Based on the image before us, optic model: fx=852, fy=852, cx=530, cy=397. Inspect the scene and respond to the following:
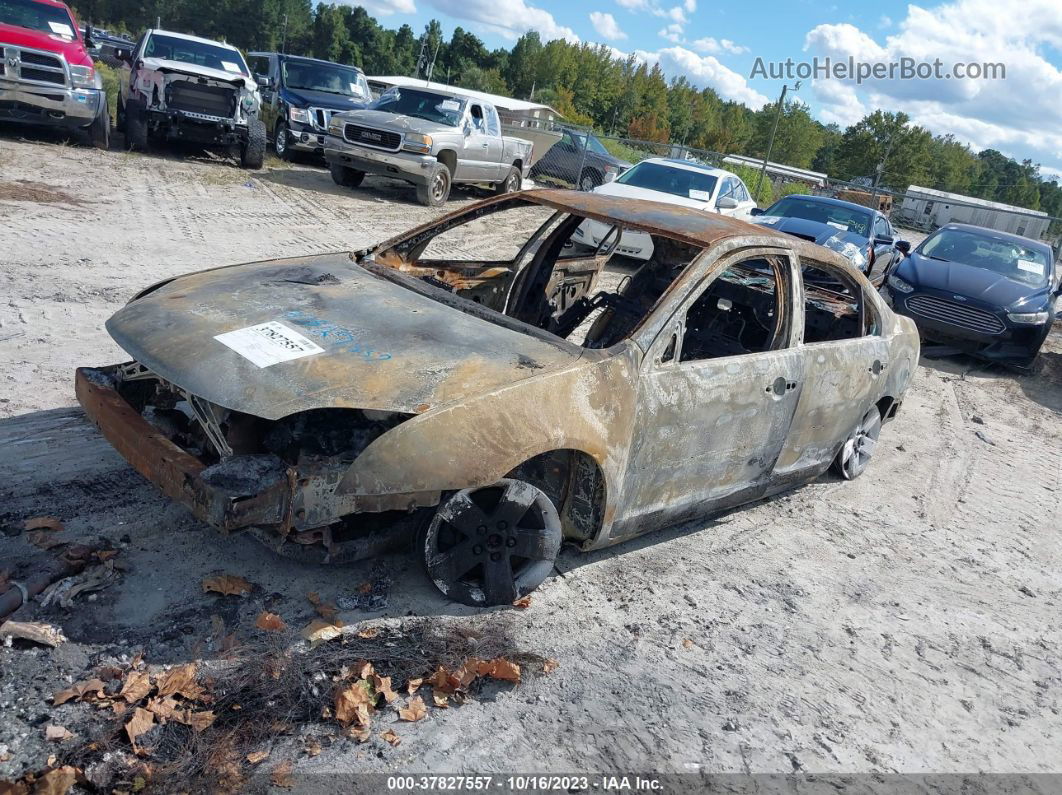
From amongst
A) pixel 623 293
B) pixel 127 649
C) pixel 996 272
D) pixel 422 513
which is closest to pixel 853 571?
pixel 623 293

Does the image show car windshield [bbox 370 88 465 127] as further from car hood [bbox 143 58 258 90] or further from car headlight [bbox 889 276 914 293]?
car headlight [bbox 889 276 914 293]

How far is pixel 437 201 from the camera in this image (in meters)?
15.1

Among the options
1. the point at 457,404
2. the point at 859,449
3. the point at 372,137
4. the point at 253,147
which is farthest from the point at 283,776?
the point at 253,147

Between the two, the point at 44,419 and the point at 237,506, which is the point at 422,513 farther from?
the point at 44,419

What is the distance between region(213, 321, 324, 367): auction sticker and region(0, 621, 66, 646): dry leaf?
1218 millimetres

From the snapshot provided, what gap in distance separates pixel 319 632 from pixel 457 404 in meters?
1.05

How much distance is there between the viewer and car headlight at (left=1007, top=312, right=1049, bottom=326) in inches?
396

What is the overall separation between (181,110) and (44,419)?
37.0ft

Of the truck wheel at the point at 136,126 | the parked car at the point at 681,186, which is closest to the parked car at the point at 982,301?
the parked car at the point at 681,186

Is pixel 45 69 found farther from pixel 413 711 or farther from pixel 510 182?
pixel 413 711

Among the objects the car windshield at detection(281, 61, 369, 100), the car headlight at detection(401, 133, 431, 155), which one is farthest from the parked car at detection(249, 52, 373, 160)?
the car headlight at detection(401, 133, 431, 155)

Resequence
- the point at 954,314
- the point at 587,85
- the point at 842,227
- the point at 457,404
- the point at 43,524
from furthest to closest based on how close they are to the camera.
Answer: the point at 587,85 → the point at 842,227 → the point at 954,314 → the point at 43,524 → the point at 457,404

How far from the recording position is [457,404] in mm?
3305

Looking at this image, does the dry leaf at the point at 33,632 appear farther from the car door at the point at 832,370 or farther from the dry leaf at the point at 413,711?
Answer: the car door at the point at 832,370
